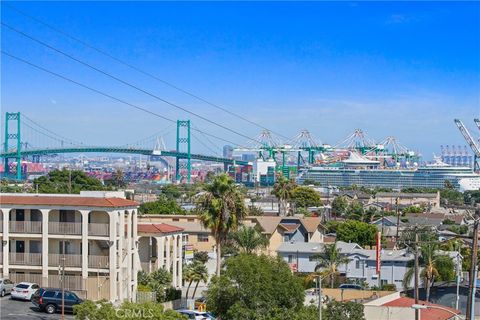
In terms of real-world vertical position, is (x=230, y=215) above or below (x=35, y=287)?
above

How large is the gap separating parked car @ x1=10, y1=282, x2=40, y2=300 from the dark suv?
1635 mm

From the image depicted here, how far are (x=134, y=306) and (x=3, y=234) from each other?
48.1ft

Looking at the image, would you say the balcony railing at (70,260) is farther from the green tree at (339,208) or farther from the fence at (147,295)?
the green tree at (339,208)

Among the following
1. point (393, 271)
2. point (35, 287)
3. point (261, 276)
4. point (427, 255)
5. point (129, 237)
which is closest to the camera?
point (261, 276)

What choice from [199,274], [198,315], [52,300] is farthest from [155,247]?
[52,300]

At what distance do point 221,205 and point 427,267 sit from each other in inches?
471

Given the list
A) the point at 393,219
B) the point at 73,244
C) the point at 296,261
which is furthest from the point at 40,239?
the point at 393,219

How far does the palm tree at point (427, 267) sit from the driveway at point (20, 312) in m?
18.8

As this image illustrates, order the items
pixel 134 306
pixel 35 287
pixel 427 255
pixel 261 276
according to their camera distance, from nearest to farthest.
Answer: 1. pixel 134 306
2. pixel 261 276
3. pixel 35 287
4. pixel 427 255

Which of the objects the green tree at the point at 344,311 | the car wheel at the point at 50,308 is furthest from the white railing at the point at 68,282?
the green tree at the point at 344,311

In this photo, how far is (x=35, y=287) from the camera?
34156 mm

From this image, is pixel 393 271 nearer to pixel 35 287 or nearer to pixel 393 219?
pixel 35 287

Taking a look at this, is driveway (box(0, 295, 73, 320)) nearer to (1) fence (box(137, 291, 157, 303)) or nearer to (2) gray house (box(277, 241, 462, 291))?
(1) fence (box(137, 291, 157, 303))

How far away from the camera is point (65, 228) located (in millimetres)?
35531
